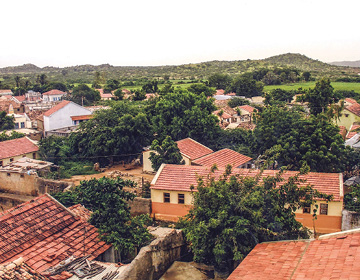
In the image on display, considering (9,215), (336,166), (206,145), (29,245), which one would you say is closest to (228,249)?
(29,245)

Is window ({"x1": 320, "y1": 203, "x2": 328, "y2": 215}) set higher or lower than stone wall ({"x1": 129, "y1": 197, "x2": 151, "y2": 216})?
higher

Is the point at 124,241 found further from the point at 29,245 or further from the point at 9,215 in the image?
the point at 9,215

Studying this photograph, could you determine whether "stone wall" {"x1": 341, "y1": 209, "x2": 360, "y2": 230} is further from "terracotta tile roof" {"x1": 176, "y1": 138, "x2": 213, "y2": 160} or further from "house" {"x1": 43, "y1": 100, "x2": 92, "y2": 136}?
"house" {"x1": 43, "y1": 100, "x2": 92, "y2": 136}

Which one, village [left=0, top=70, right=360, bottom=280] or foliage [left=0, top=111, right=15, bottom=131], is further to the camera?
foliage [left=0, top=111, right=15, bottom=131]

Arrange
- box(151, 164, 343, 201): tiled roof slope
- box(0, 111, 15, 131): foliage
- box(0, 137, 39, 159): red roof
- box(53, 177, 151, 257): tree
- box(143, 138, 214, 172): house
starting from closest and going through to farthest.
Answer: box(53, 177, 151, 257): tree, box(151, 164, 343, 201): tiled roof slope, box(143, 138, 214, 172): house, box(0, 137, 39, 159): red roof, box(0, 111, 15, 131): foliage

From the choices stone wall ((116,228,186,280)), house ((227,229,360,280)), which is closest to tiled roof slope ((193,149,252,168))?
stone wall ((116,228,186,280))

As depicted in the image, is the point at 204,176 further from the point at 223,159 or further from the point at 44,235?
the point at 44,235

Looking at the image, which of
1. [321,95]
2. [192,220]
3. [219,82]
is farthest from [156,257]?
[219,82]
